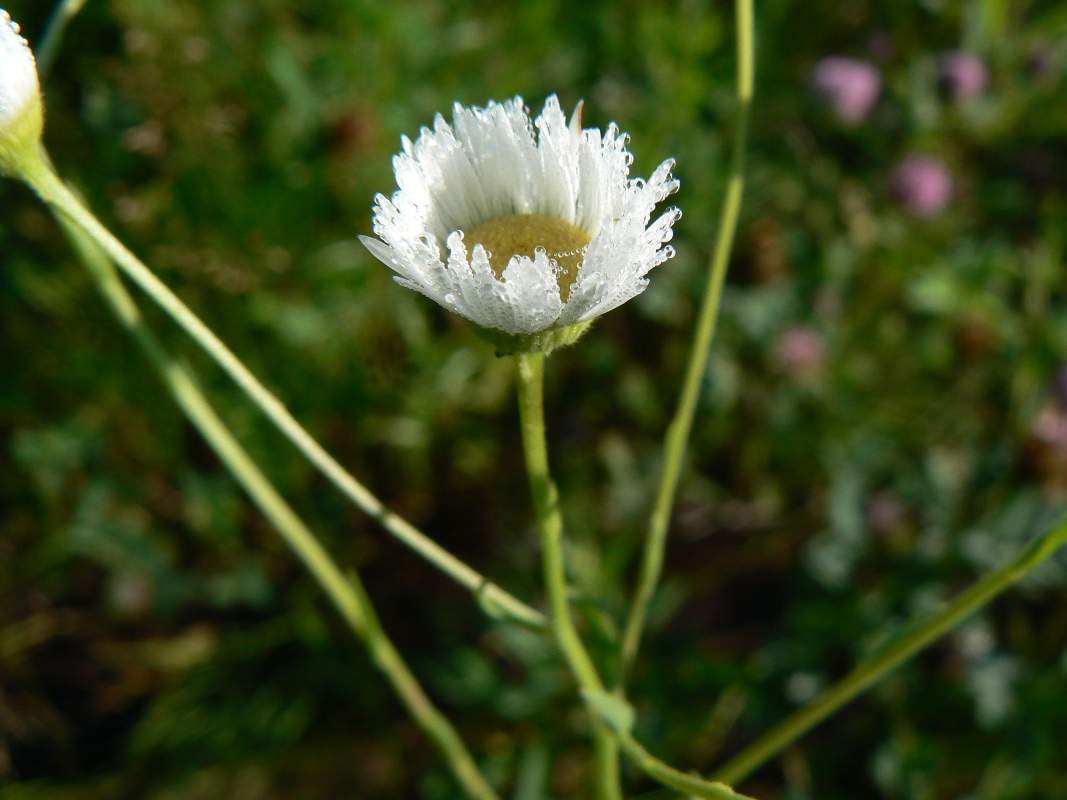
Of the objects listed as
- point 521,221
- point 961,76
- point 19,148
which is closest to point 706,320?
point 521,221

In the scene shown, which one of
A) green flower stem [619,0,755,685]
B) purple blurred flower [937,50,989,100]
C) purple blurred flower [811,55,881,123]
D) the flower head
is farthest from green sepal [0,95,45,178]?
purple blurred flower [937,50,989,100]

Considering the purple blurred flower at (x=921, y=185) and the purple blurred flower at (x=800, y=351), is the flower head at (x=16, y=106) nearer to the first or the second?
the purple blurred flower at (x=800, y=351)

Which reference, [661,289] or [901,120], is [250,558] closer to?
[661,289]

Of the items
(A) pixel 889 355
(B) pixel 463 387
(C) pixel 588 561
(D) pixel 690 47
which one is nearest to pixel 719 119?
(D) pixel 690 47

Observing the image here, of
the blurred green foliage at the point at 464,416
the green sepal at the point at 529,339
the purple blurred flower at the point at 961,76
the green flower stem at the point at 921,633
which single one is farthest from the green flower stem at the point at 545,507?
the purple blurred flower at the point at 961,76

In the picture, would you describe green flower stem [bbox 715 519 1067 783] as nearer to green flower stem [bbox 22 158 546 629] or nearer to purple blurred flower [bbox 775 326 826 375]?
green flower stem [bbox 22 158 546 629]
